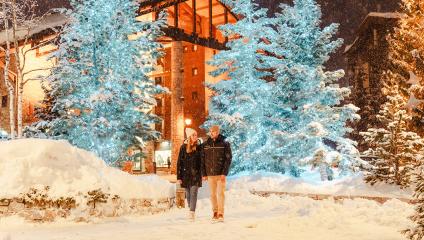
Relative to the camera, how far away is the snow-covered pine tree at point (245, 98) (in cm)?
2456

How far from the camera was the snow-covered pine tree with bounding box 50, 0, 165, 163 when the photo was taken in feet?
71.4

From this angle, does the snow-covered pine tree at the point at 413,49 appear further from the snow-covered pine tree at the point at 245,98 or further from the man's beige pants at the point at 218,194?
the man's beige pants at the point at 218,194

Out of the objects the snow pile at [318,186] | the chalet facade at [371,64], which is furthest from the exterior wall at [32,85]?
the chalet facade at [371,64]

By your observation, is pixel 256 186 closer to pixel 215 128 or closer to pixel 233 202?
pixel 233 202

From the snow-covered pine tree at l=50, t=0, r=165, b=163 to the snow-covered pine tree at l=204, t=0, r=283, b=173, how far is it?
456 centimetres

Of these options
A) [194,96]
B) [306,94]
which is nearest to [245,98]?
[306,94]

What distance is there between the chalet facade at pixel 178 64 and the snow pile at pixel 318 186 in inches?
509

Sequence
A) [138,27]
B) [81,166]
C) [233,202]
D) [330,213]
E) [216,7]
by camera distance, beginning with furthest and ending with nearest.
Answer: [216,7] → [138,27] → [233,202] → [81,166] → [330,213]

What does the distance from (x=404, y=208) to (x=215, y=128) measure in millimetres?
4819

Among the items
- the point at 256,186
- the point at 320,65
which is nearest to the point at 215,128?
the point at 256,186

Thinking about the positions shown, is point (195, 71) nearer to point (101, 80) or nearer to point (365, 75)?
point (365, 75)

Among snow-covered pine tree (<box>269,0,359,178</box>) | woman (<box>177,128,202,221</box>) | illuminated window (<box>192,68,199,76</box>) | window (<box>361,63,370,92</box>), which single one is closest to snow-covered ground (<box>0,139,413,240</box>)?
woman (<box>177,128,202,221</box>)

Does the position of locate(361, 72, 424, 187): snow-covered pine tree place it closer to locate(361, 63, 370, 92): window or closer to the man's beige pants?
the man's beige pants

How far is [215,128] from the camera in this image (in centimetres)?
1073
